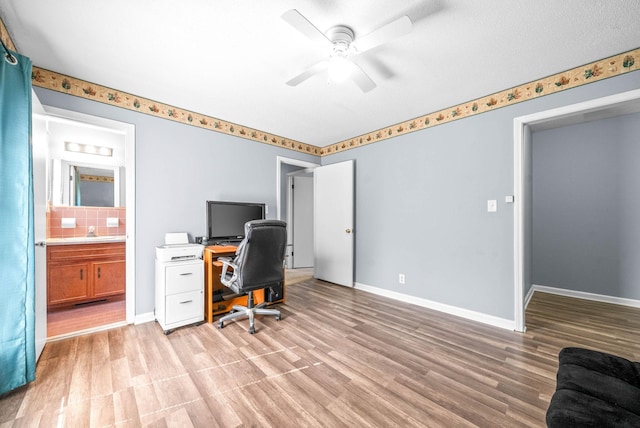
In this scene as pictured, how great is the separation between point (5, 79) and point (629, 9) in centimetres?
391

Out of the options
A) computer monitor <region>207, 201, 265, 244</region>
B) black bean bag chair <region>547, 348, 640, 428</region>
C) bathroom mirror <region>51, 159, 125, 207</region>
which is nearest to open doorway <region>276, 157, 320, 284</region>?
computer monitor <region>207, 201, 265, 244</region>

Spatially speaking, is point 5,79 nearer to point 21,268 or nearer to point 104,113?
point 104,113

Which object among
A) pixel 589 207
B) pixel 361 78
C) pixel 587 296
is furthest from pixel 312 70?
pixel 587 296

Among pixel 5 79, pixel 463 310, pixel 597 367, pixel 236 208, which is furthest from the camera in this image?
pixel 236 208

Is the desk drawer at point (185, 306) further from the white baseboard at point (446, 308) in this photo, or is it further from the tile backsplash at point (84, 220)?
the white baseboard at point (446, 308)

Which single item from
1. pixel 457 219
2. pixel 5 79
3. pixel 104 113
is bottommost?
pixel 457 219

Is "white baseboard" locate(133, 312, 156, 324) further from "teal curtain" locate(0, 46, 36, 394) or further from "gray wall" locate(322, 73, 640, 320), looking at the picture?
"gray wall" locate(322, 73, 640, 320)

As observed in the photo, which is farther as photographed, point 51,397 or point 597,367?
point 51,397

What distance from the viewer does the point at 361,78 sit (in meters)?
1.95

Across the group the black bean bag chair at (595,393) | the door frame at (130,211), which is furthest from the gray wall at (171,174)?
the black bean bag chair at (595,393)

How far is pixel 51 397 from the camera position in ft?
5.00

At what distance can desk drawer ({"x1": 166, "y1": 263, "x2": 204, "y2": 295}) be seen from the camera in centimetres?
243

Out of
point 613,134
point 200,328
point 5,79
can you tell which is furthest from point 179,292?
point 613,134

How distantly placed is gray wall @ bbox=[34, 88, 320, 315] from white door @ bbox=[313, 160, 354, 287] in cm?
131
